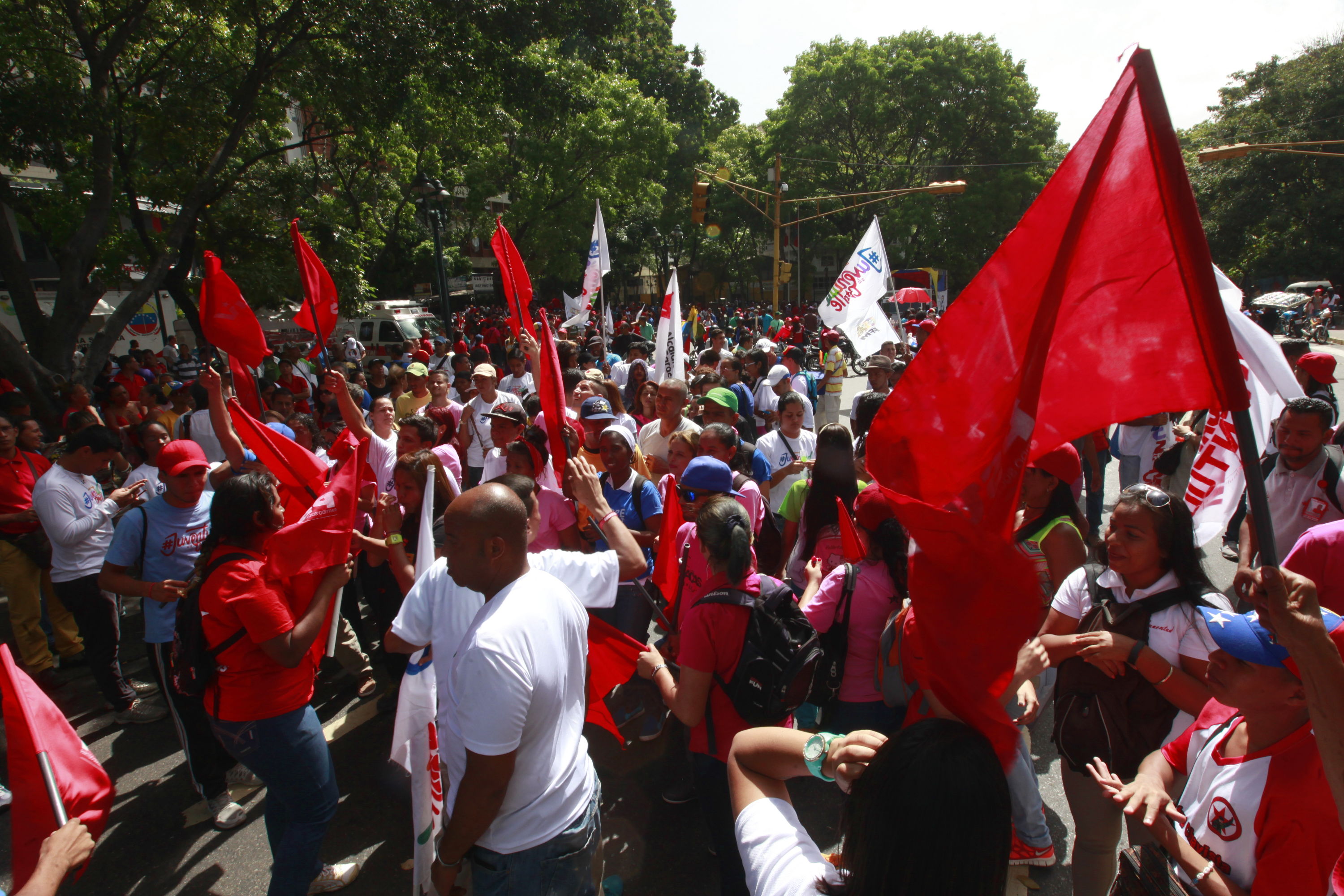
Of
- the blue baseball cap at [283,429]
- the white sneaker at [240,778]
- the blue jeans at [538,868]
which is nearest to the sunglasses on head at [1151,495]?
the blue jeans at [538,868]

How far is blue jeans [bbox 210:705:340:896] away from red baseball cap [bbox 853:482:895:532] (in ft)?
7.48

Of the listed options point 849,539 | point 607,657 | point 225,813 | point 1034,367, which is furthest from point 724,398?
point 1034,367

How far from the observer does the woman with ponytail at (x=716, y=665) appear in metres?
2.54

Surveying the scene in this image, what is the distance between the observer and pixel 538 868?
2098 millimetres

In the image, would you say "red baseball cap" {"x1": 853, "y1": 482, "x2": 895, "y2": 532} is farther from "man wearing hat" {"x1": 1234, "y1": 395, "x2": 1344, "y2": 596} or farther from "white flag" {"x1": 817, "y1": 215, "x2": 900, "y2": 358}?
"white flag" {"x1": 817, "y1": 215, "x2": 900, "y2": 358}

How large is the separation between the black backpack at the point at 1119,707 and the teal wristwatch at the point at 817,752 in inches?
62.3

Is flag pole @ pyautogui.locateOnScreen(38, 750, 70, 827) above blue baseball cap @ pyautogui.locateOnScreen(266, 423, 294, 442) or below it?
below

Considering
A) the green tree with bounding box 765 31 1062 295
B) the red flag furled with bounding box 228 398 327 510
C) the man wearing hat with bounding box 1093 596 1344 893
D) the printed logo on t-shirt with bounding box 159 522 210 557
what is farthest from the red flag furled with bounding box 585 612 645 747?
the green tree with bounding box 765 31 1062 295

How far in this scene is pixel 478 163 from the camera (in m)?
26.9

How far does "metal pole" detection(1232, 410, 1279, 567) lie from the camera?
118cm

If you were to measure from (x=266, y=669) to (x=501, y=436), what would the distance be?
2581mm

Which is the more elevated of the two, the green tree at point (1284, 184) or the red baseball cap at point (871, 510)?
the green tree at point (1284, 184)

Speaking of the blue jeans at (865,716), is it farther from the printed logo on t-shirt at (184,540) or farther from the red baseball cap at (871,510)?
the printed logo on t-shirt at (184,540)

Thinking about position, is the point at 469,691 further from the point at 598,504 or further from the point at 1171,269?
the point at 1171,269
